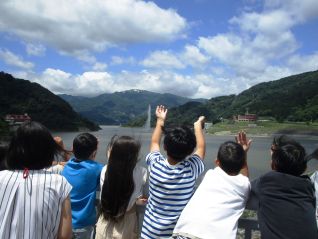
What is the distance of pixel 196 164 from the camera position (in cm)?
294

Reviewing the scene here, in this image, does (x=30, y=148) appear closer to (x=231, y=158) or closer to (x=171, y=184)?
(x=171, y=184)

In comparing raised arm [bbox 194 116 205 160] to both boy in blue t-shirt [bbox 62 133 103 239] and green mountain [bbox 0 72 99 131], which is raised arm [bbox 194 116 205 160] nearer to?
boy in blue t-shirt [bbox 62 133 103 239]

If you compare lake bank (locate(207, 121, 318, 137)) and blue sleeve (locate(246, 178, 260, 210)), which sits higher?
blue sleeve (locate(246, 178, 260, 210))

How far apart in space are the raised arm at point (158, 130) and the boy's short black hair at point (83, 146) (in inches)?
22.7

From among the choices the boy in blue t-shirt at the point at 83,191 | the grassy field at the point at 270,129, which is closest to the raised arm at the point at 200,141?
the boy in blue t-shirt at the point at 83,191

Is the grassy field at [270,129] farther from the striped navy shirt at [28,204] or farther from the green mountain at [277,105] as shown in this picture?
the striped navy shirt at [28,204]

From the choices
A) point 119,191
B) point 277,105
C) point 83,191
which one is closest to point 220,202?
point 119,191

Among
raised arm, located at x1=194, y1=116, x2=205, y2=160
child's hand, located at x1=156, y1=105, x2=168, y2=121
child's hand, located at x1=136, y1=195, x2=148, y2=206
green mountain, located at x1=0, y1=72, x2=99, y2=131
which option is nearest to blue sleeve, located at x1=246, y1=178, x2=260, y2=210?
raised arm, located at x1=194, y1=116, x2=205, y2=160

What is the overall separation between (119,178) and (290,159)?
4.44ft

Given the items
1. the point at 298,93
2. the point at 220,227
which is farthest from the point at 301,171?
the point at 298,93

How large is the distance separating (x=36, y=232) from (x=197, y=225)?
3.67 feet

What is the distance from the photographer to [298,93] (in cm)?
13588

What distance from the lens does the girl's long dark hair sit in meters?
2.90

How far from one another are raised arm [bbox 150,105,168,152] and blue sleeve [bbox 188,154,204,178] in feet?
1.17
